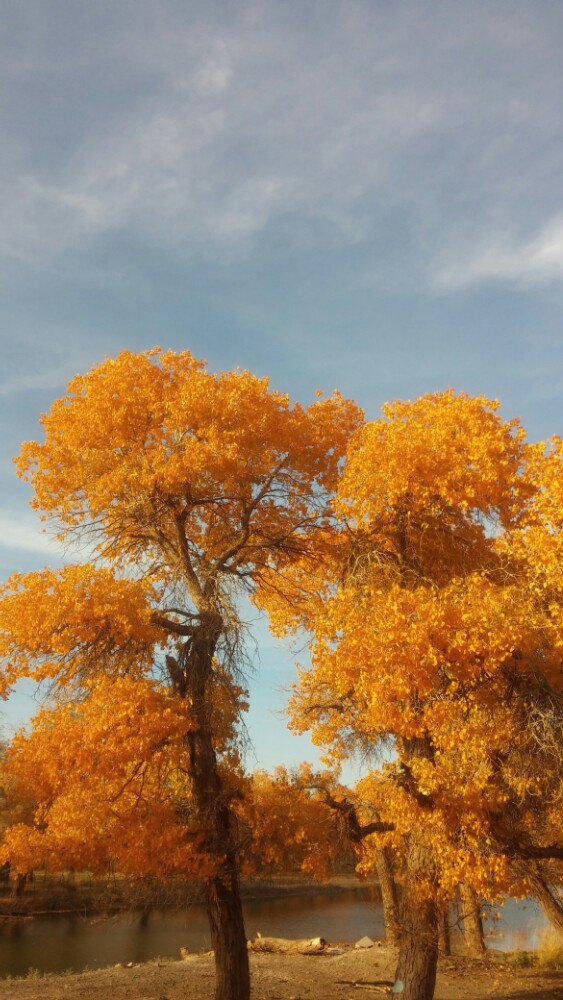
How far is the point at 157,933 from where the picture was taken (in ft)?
107

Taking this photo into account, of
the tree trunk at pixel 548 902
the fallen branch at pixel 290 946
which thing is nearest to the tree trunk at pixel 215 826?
the tree trunk at pixel 548 902

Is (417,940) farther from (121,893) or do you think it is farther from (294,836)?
(121,893)

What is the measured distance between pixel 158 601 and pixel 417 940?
7582 millimetres

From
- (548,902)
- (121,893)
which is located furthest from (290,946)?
(121,893)

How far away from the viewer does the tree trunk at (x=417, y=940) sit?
39.3 feet

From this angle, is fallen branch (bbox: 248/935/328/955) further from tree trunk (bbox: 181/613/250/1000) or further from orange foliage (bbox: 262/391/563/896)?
tree trunk (bbox: 181/613/250/1000)

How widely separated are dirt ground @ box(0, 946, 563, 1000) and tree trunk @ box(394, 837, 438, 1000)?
3316mm

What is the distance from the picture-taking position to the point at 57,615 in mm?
11383

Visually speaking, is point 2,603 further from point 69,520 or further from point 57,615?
point 69,520

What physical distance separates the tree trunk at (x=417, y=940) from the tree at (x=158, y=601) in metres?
2.83

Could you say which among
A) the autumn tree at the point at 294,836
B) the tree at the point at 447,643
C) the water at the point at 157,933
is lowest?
the water at the point at 157,933

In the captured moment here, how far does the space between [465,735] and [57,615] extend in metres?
6.77

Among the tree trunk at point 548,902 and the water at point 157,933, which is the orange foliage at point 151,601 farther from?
the water at point 157,933

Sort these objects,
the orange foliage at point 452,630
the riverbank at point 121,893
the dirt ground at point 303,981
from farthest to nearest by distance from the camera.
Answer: the dirt ground at point 303,981, the riverbank at point 121,893, the orange foliage at point 452,630
